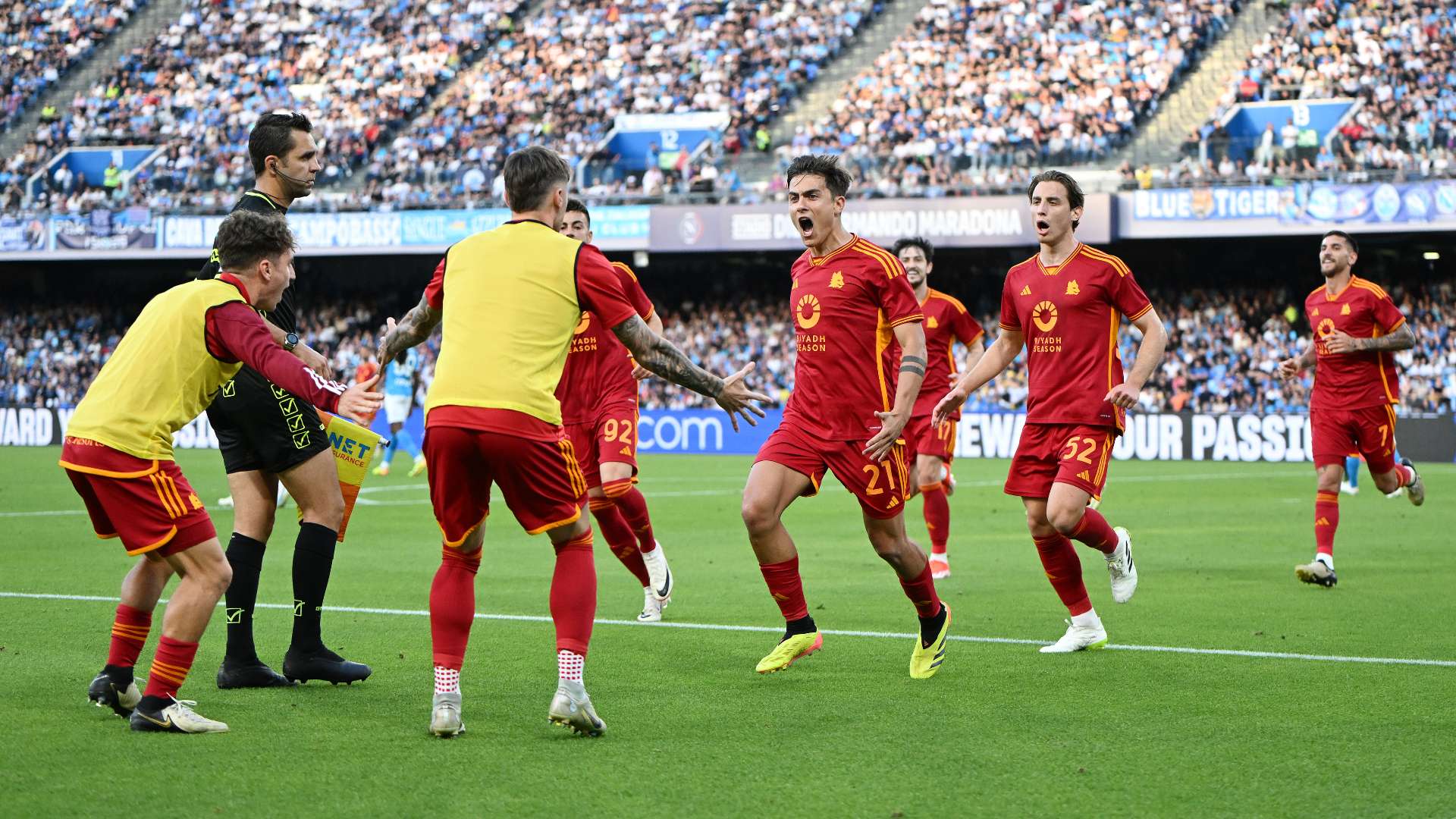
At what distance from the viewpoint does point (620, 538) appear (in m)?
8.78

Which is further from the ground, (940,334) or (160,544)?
(940,334)

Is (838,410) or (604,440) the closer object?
(838,410)

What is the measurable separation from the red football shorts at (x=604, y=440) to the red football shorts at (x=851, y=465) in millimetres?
1911

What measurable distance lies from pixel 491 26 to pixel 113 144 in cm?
1061

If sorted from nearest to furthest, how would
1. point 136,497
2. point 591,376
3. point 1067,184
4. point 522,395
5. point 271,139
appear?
1. point 522,395
2. point 136,497
3. point 271,139
4. point 1067,184
5. point 591,376

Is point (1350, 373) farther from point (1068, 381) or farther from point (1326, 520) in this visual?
point (1068, 381)

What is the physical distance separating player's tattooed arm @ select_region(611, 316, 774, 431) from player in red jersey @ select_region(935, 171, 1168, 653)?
92.5 inches

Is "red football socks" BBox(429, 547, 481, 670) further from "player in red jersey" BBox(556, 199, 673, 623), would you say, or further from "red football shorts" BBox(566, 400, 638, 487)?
"red football shorts" BBox(566, 400, 638, 487)

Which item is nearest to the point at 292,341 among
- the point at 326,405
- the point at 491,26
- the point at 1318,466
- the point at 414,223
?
the point at 326,405

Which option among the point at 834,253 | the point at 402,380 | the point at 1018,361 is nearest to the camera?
the point at 834,253

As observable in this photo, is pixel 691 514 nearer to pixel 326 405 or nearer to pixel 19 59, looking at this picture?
pixel 326 405

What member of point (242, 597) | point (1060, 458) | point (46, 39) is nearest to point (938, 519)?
point (1060, 458)

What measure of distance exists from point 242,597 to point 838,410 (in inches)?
106

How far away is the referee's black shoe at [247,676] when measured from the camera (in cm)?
645
